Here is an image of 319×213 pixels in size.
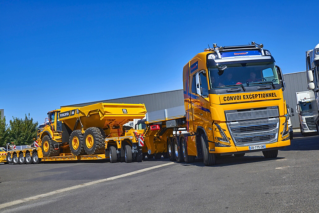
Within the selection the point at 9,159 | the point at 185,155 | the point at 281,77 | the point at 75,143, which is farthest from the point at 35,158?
the point at 281,77

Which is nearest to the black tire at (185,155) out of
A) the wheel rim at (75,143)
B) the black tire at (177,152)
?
the black tire at (177,152)

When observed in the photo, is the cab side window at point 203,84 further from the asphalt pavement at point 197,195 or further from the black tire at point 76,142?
the black tire at point 76,142

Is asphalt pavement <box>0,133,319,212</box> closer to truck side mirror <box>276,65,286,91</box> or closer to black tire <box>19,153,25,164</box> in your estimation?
truck side mirror <box>276,65,286,91</box>

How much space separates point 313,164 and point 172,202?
15.0ft

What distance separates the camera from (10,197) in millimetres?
8477

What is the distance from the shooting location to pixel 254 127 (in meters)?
10.2

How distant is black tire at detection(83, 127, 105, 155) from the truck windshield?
29.4 feet

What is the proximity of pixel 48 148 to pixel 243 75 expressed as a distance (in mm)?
14913

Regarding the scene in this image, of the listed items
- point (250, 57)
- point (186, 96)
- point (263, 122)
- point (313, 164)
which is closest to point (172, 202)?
point (313, 164)

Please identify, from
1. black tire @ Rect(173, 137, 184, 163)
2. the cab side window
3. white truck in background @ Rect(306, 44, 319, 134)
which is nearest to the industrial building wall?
white truck in background @ Rect(306, 44, 319, 134)

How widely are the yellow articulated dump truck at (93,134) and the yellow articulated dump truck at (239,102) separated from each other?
5912mm

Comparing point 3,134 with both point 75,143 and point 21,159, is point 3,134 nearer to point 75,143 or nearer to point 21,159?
point 21,159

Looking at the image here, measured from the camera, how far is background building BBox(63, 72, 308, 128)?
3903 cm

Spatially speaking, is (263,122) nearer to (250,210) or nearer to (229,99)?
(229,99)
